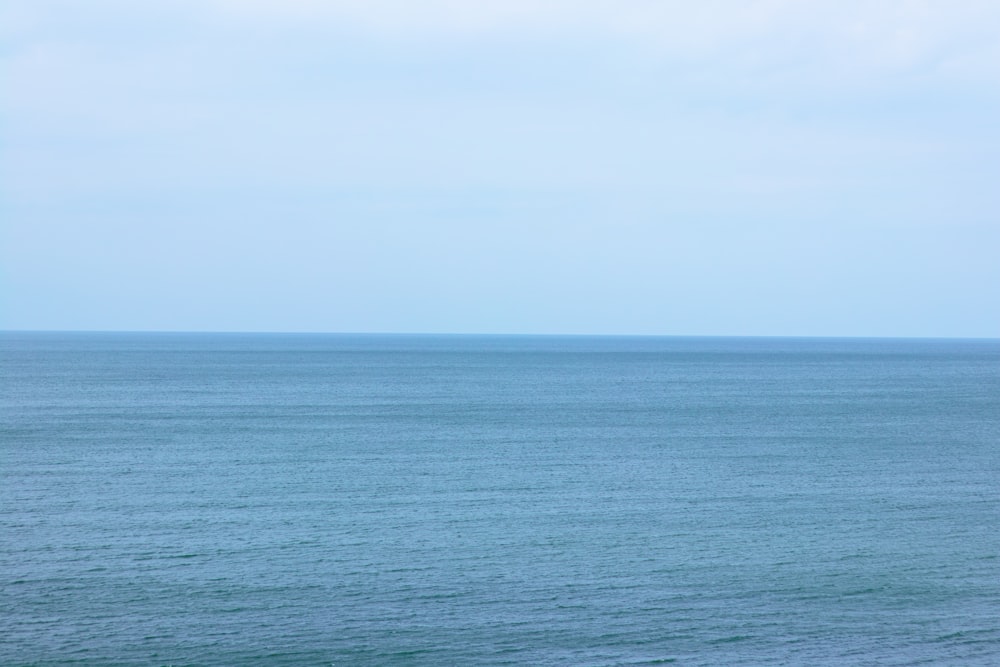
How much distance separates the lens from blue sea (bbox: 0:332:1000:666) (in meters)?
29.8

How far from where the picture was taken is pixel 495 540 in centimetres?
4200

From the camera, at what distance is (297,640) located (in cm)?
2953

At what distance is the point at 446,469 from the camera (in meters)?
61.0

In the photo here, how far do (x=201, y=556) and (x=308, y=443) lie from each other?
111ft

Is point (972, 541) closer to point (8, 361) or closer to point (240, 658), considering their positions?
point (240, 658)

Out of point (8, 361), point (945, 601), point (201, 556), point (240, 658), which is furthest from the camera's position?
point (8, 361)

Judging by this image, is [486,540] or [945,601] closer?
[945,601]

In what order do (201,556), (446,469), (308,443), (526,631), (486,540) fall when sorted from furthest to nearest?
(308,443)
(446,469)
(486,540)
(201,556)
(526,631)

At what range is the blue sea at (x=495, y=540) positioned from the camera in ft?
97.9

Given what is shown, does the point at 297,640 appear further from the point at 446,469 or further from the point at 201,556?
the point at 446,469

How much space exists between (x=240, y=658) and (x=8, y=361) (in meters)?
193

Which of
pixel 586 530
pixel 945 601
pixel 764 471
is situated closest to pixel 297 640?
pixel 586 530

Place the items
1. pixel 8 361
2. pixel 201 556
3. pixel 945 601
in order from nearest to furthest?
pixel 945 601 → pixel 201 556 → pixel 8 361

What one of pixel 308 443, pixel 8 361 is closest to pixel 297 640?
pixel 308 443
